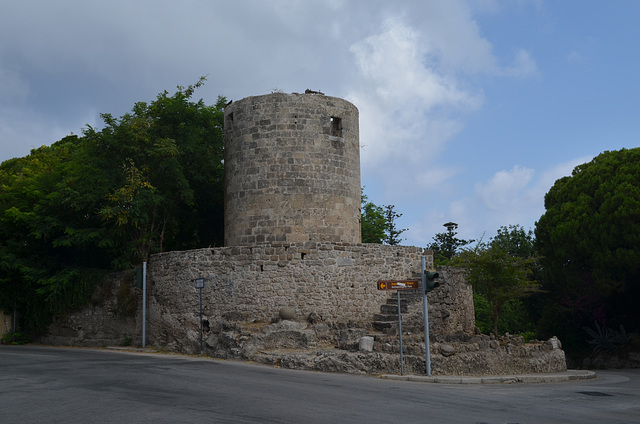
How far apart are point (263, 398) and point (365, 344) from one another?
5.79 m

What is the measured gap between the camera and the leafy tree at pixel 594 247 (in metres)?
25.8

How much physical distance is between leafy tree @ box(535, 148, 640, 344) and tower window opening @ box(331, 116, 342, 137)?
11.1m

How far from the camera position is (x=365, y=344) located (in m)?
15.2

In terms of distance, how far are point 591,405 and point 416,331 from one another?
23.3 feet

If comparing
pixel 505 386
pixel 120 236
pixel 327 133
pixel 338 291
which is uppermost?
pixel 327 133

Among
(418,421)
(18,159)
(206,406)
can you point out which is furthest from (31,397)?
(18,159)

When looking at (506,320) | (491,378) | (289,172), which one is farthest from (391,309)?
(506,320)

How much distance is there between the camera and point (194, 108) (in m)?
23.4

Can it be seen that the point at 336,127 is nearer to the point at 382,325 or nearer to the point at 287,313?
the point at 287,313

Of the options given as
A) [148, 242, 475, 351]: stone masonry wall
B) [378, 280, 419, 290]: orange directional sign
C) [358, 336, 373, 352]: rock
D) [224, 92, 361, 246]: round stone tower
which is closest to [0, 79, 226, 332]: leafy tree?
[224, 92, 361, 246]: round stone tower

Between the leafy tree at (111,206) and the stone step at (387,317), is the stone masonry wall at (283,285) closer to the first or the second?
the stone step at (387,317)

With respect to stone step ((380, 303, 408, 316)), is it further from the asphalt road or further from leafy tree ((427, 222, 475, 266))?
leafy tree ((427, 222, 475, 266))

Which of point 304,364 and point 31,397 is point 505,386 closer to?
point 304,364

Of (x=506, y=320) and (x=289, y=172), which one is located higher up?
(x=289, y=172)
